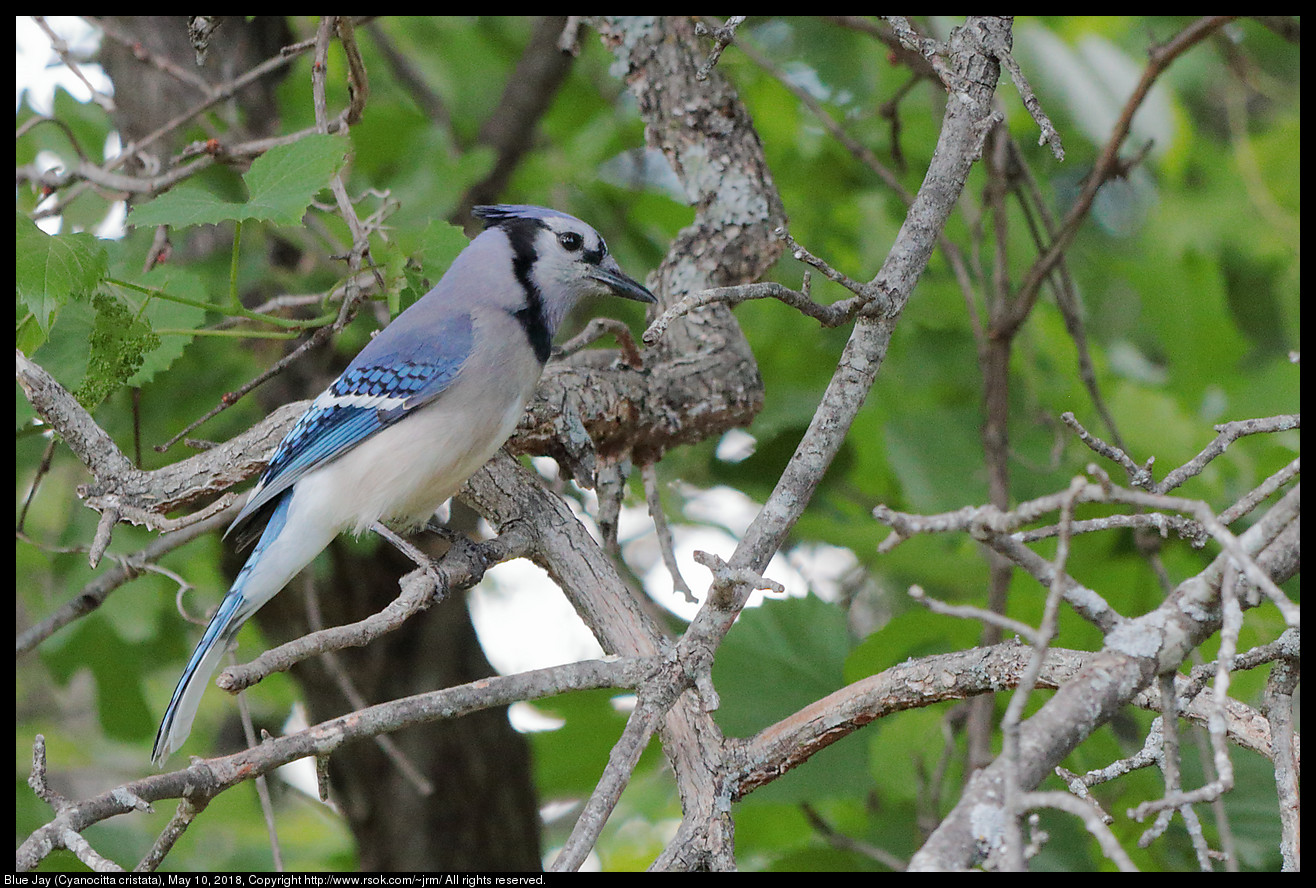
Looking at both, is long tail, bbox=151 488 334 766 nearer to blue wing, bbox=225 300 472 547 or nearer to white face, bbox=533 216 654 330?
blue wing, bbox=225 300 472 547

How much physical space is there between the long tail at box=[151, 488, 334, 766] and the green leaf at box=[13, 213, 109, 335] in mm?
579

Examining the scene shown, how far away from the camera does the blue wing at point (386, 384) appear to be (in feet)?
7.64

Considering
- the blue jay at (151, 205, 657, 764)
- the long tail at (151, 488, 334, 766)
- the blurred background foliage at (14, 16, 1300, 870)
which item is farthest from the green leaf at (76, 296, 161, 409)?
the long tail at (151, 488, 334, 766)

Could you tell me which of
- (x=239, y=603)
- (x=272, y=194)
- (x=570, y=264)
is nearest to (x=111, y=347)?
(x=272, y=194)

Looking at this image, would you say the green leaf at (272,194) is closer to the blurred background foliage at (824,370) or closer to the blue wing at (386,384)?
the blurred background foliage at (824,370)

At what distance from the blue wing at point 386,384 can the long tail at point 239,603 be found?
0.07 metres

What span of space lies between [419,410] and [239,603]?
527mm

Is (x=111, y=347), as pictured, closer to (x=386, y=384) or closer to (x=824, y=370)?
(x=386, y=384)

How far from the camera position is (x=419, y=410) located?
2408 mm

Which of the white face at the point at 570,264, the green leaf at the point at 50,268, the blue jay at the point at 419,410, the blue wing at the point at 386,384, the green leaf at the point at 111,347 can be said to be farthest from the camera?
the white face at the point at 570,264

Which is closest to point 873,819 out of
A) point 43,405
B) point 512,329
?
point 512,329

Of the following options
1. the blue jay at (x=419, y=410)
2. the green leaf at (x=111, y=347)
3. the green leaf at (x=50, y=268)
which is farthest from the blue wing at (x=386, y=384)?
the green leaf at (x=50, y=268)

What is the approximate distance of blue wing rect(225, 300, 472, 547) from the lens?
7.64 feet

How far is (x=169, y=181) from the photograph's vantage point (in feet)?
7.91
